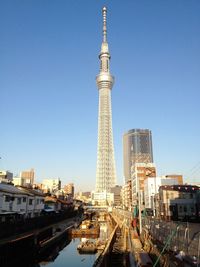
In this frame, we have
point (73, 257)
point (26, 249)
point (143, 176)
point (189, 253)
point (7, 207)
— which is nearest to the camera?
point (189, 253)

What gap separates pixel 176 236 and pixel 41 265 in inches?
676

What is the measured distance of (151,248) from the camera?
22.3 meters

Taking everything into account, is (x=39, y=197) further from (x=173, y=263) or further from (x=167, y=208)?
(x=173, y=263)

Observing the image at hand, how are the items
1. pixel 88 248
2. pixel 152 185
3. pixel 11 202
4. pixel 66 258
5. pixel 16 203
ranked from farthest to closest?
pixel 152 185 < pixel 16 203 < pixel 11 202 < pixel 88 248 < pixel 66 258

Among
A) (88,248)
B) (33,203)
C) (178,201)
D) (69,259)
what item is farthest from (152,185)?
(69,259)

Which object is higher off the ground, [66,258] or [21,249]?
[21,249]

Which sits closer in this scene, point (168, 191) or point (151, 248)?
point (151, 248)

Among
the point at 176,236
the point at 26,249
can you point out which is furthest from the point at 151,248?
the point at 26,249

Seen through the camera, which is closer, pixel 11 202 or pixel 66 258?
pixel 66 258

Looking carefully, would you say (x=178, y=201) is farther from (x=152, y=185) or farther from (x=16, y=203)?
(x=16, y=203)

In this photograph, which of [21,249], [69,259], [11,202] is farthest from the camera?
[11,202]

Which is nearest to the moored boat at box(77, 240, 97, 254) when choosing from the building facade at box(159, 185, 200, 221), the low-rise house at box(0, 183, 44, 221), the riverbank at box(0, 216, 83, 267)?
the riverbank at box(0, 216, 83, 267)

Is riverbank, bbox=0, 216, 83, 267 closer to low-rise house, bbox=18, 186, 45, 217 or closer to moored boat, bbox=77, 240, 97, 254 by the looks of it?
moored boat, bbox=77, 240, 97, 254

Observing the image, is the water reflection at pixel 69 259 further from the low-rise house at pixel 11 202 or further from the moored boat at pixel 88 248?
the low-rise house at pixel 11 202
